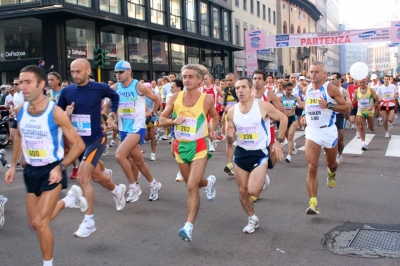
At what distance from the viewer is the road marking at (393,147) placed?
1151cm

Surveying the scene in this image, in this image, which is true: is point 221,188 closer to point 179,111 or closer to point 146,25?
point 179,111

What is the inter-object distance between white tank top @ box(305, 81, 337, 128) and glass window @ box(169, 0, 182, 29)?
25.2m

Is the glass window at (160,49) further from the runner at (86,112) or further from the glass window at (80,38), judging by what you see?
the runner at (86,112)

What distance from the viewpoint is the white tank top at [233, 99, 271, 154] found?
5523 millimetres

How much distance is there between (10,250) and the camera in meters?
4.93

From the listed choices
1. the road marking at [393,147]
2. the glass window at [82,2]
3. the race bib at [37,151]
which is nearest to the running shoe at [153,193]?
the race bib at [37,151]

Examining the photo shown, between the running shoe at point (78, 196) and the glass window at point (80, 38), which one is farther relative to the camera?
the glass window at point (80, 38)

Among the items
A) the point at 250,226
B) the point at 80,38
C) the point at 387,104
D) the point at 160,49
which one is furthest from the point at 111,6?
the point at 250,226

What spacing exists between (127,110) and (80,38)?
57.0 ft

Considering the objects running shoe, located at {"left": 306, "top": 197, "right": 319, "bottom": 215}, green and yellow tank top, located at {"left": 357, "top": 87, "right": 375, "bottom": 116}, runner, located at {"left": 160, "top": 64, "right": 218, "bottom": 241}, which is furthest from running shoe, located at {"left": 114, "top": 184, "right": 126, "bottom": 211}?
green and yellow tank top, located at {"left": 357, "top": 87, "right": 375, "bottom": 116}

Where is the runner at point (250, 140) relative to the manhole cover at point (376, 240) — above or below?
above

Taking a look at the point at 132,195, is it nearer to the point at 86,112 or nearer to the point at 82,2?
the point at 86,112

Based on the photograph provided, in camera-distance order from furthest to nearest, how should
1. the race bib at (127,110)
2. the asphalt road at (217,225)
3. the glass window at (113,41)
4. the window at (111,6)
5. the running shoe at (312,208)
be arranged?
the glass window at (113,41) → the window at (111,6) → the race bib at (127,110) → the running shoe at (312,208) → the asphalt road at (217,225)

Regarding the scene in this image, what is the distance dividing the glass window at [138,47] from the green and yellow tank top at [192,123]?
879 inches
